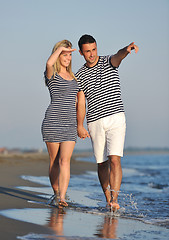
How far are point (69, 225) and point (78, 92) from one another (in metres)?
1.98

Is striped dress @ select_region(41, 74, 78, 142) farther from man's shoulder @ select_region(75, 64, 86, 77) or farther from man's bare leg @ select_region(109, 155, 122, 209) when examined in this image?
man's bare leg @ select_region(109, 155, 122, 209)

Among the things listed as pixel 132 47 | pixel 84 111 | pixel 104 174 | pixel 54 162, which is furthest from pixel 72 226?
pixel 132 47

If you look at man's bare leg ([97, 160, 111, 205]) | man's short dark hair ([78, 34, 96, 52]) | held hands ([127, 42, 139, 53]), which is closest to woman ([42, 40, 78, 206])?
man's short dark hair ([78, 34, 96, 52])

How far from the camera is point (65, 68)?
5125 millimetres

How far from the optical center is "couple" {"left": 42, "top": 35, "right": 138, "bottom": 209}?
4.91m

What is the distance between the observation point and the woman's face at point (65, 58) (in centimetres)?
499

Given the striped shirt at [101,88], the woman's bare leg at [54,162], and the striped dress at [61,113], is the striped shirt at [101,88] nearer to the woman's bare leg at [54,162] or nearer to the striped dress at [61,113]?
the striped dress at [61,113]

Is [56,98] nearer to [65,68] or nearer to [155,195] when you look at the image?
[65,68]

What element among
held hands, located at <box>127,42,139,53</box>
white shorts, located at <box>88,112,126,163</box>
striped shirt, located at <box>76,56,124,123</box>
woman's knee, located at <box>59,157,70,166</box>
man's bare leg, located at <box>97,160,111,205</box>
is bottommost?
man's bare leg, located at <box>97,160,111,205</box>

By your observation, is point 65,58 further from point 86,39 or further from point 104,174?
point 104,174

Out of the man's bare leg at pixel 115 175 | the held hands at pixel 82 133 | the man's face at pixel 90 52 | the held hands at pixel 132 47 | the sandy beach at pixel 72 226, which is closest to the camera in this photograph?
the sandy beach at pixel 72 226

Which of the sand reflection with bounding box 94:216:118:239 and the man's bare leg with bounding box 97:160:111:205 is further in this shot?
the man's bare leg with bounding box 97:160:111:205

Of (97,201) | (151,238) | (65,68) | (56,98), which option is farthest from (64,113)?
(151,238)

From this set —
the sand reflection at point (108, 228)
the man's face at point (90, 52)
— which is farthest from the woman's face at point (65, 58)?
the sand reflection at point (108, 228)
